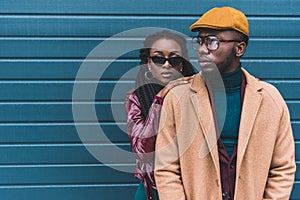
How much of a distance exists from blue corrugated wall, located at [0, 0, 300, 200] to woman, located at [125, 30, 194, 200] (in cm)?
91

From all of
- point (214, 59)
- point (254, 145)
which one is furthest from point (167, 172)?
point (214, 59)

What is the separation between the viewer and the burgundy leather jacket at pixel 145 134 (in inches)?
106

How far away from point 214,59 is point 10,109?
74.9 inches

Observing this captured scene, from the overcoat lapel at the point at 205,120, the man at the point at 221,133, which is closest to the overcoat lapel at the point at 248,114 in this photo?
the man at the point at 221,133

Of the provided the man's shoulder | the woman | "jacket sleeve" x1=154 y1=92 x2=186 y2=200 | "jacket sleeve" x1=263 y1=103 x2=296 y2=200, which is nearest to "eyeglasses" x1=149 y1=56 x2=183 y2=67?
the woman

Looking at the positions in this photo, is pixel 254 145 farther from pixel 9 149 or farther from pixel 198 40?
pixel 9 149

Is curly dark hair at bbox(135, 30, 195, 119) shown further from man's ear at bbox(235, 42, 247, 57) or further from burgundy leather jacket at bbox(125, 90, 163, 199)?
man's ear at bbox(235, 42, 247, 57)

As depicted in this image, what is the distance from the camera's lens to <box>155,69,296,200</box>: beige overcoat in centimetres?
257

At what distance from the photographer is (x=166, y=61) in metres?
2.83

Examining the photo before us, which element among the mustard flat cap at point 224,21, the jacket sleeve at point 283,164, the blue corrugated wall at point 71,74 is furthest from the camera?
the blue corrugated wall at point 71,74

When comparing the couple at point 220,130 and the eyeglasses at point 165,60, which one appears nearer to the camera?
the couple at point 220,130

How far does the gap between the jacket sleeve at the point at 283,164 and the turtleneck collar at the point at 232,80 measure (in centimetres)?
30

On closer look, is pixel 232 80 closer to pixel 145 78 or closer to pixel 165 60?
pixel 165 60

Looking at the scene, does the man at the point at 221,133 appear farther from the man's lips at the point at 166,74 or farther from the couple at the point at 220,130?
the man's lips at the point at 166,74
